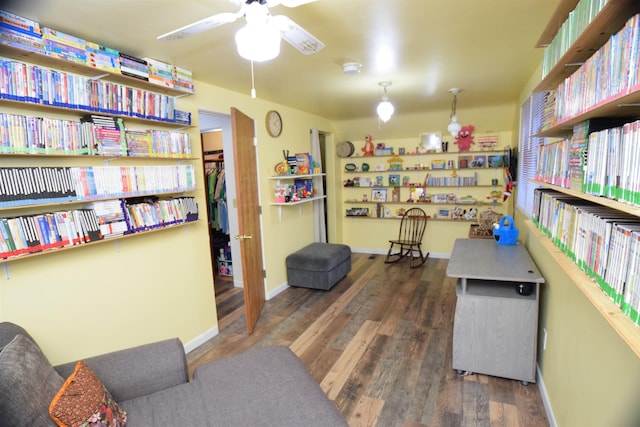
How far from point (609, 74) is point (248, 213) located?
2.92 m

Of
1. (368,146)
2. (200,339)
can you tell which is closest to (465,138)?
(368,146)

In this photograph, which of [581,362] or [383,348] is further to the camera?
[383,348]

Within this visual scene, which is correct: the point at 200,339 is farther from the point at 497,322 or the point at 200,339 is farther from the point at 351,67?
the point at 351,67

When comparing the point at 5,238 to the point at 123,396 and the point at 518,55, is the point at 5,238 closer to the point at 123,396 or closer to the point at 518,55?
the point at 123,396

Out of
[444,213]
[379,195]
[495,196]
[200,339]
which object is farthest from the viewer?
[379,195]

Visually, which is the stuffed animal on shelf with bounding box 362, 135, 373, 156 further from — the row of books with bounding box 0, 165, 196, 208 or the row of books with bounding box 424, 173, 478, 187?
the row of books with bounding box 0, 165, 196, 208

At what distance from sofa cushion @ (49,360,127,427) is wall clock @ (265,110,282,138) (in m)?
3.16

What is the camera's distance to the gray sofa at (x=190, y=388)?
1375 mm

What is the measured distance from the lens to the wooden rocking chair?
18.4ft

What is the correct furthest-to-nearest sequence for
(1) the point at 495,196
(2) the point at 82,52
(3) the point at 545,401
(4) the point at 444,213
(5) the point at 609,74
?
(4) the point at 444,213 → (1) the point at 495,196 → (3) the point at 545,401 → (2) the point at 82,52 → (5) the point at 609,74

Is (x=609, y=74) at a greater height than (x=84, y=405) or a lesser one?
greater

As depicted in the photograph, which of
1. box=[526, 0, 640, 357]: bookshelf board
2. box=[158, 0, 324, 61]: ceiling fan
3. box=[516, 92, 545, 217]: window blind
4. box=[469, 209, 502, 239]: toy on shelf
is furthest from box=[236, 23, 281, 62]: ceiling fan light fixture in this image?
box=[469, 209, 502, 239]: toy on shelf

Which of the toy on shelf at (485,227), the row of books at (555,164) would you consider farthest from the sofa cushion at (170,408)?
the toy on shelf at (485,227)

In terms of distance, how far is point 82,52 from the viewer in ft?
6.57
